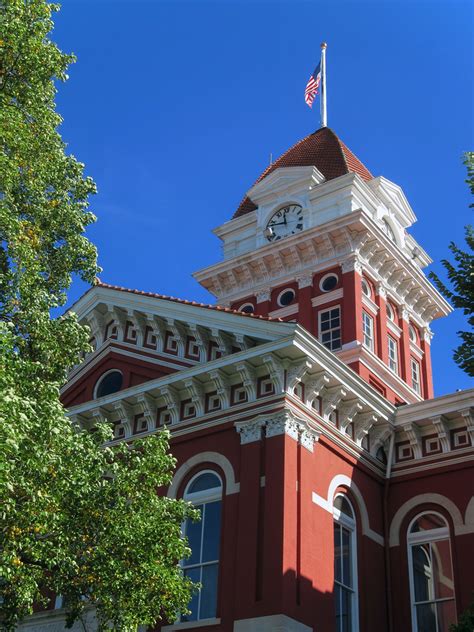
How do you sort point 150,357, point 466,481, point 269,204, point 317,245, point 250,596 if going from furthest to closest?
point 269,204 < point 317,245 < point 150,357 < point 466,481 < point 250,596

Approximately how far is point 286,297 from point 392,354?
4.04 metres

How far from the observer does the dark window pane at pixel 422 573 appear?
2005 cm

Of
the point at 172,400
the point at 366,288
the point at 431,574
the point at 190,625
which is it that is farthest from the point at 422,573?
the point at 366,288

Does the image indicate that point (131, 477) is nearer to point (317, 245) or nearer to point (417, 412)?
point (417, 412)

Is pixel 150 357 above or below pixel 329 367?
above

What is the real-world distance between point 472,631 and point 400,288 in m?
19.4

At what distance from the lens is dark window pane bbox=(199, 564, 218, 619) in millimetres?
17797

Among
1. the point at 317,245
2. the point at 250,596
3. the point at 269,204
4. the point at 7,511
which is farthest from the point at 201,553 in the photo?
the point at 269,204

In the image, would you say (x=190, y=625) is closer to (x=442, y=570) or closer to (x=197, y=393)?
(x=197, y=393)

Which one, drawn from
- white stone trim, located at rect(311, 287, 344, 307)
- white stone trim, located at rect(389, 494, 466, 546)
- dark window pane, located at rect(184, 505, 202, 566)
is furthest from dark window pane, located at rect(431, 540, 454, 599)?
white stone trim, located at rect(311, 287, 344, 307)

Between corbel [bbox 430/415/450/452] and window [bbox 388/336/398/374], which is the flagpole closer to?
window [bbox 388/336/398/374]

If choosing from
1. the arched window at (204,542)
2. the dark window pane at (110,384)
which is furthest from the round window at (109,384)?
the arched window at (204,542)

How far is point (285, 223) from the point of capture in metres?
31.9

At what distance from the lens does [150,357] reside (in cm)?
2278
